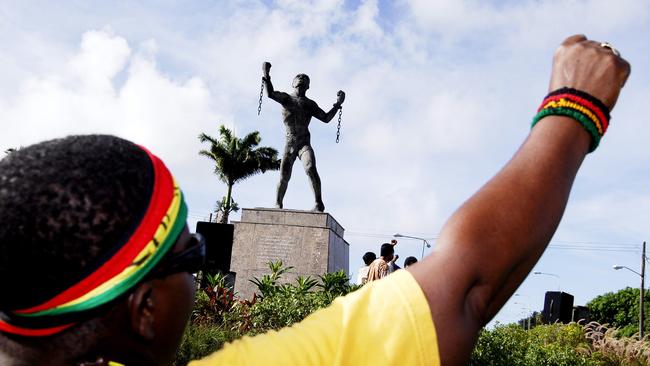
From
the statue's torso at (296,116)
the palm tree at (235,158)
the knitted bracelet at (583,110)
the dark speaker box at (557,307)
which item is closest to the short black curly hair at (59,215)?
the knitted bracelet at (583,110)

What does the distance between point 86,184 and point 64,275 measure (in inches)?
5.6

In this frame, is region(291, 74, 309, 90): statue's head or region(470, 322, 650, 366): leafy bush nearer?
region(470, 322, 650, 366): leafy bush

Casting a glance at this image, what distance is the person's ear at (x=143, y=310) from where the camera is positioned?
117 cm

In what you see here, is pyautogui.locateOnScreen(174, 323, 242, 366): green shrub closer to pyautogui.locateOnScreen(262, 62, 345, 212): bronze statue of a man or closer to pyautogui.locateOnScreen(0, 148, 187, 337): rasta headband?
pyautogui.locateOnScreen(0, 148, 187, 337): rasta headband

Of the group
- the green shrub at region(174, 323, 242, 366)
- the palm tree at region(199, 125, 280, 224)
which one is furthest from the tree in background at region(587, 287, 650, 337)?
the green shrub at region(174, 323, 242, 366)

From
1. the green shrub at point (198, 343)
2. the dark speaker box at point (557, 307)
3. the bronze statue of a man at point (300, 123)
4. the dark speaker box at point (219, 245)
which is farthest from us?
the dark speaker box at point (557, 307)

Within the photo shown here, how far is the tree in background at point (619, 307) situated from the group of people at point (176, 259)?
66063 mm

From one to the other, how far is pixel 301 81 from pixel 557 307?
8717 mm

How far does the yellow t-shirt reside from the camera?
1.18 metres

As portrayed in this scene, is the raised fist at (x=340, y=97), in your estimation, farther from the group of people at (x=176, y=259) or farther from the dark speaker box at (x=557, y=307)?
the group of people at (x=176, y=259)

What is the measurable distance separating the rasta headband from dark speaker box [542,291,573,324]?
17.9 metres

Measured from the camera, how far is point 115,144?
46.6 inches

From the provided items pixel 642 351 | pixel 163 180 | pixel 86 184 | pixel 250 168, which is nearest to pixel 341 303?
pixel 163 180

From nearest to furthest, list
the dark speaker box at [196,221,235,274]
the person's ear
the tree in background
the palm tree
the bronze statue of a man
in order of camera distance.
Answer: the person's ear → the dark speaker box at [196,221,235,274] → the bronze statue of a man → the palm tree → the tree in background
